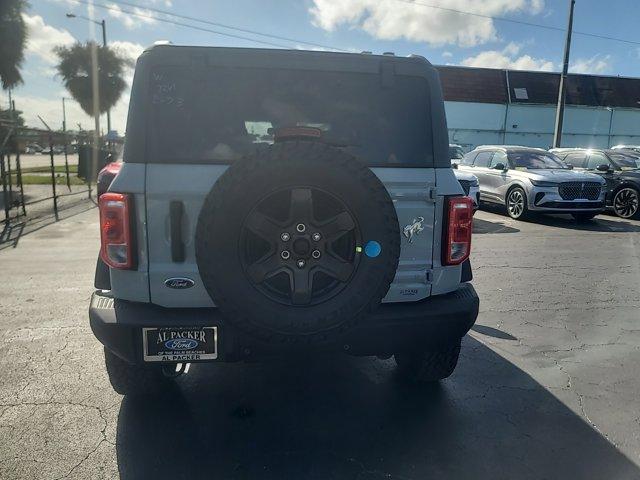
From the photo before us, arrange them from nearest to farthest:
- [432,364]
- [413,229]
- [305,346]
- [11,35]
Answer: [305,346] < [413,229] < [432,364] < [11,35]

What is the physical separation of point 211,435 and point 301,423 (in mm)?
523

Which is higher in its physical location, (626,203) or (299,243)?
(299,243)

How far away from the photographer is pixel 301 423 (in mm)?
2854

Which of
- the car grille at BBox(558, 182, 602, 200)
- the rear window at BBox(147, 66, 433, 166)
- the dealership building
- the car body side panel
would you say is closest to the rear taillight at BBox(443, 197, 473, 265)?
the rear window at BBox(147, 66, 433, 166)

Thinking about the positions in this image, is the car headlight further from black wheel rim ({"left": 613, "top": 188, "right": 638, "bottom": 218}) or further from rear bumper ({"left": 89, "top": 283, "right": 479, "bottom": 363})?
rear bumper ({"left": 89, "top": 283, "right": 479, "bottom": 363})

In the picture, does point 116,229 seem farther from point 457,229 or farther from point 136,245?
point 457,229

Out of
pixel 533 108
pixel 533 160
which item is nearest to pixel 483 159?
pixel 533 160

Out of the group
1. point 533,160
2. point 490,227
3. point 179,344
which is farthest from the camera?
point 533,160

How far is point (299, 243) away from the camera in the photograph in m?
2.33

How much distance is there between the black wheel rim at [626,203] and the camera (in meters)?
11.4

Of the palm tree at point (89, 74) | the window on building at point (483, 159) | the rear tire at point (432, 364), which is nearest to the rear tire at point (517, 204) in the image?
the window on building at point (483, 159)

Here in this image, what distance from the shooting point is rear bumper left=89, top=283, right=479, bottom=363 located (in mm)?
2385

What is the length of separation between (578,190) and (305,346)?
1016 cm

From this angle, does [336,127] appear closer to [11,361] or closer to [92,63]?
[11,361]
